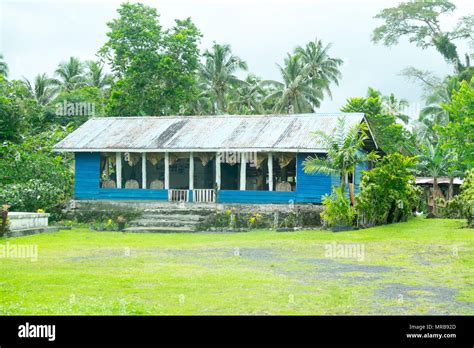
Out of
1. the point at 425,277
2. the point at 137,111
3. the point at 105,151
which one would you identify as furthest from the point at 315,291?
the point at 137,111

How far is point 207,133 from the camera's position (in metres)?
28.9

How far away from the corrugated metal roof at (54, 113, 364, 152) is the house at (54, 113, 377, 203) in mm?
Result: 39

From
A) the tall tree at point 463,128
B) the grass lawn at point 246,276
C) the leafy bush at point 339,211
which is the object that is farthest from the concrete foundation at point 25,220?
the tall tree at point 463,128

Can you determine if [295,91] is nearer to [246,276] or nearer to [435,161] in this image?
[435,161]

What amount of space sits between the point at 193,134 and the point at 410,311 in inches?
795

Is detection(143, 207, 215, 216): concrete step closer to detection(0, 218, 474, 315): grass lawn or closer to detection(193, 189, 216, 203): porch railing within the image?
detection(193, 189, 216, 203): porch railing

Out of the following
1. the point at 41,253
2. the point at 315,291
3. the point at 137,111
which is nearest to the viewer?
the point at 315,291

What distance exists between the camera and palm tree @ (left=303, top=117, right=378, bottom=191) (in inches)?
950

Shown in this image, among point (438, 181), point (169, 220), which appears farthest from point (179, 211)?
point (438, 181)

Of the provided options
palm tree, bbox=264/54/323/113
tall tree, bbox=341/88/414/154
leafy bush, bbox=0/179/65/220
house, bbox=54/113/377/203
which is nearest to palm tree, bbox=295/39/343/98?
palm tree, bbox=264/54/323/113

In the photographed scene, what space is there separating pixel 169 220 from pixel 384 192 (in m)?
8.09

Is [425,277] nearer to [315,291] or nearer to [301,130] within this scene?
[315,291]

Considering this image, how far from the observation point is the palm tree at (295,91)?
155ft
